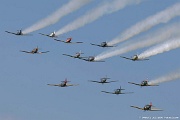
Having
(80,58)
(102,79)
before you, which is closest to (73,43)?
(80,58)

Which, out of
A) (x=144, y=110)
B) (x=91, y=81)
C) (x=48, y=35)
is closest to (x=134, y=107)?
(x=144, y=110)

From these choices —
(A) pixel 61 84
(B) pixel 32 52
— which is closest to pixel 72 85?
(A) pixel 61 84

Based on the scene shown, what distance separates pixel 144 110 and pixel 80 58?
17350 mm

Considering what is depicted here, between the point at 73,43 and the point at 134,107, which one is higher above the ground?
the point at 73,43

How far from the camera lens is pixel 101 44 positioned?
127m

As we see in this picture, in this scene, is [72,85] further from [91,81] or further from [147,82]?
[147,82]

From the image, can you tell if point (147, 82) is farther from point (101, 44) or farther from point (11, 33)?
point (11, 33)

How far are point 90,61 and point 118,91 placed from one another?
1295 centimetres

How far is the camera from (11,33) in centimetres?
13400

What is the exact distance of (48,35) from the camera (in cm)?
13100

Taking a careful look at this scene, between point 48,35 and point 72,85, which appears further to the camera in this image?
point 72,85

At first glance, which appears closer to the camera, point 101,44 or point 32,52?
point 101,44

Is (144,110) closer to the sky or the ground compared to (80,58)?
closer to the ground

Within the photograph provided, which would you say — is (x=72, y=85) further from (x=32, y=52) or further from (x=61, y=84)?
(x=32, y=52)
